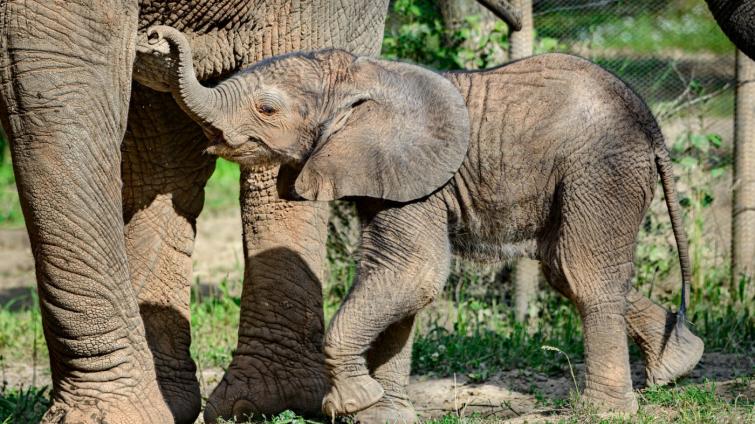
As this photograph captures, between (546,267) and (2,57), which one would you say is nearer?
(2,57)

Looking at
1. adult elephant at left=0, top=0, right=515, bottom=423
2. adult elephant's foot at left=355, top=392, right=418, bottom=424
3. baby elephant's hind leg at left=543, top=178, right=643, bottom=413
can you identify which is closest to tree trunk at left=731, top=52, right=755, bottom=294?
adult elephant at left=0, top=0, right=515, bottom=423

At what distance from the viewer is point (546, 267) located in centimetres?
509

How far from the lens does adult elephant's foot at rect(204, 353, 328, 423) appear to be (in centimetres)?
539

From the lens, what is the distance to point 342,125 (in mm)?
4770

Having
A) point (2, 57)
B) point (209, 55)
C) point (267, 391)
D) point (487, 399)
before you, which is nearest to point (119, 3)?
point (2, 57)

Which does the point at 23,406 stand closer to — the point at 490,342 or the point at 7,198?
the point at 490,342

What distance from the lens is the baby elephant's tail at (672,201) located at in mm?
5062

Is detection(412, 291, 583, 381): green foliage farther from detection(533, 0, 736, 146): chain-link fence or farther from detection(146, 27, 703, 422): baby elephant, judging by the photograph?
detection(533, 0, 736, 146): chain-link fence

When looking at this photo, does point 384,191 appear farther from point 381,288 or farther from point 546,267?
point 546,267

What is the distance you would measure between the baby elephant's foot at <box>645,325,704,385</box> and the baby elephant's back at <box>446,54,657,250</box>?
784 mm

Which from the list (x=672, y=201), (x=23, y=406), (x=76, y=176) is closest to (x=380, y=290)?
(x=76, y=176)

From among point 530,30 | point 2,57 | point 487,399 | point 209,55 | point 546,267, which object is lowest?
point 487,399

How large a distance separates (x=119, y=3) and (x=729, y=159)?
15.6 ft

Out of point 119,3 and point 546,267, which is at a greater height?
point 119,3
